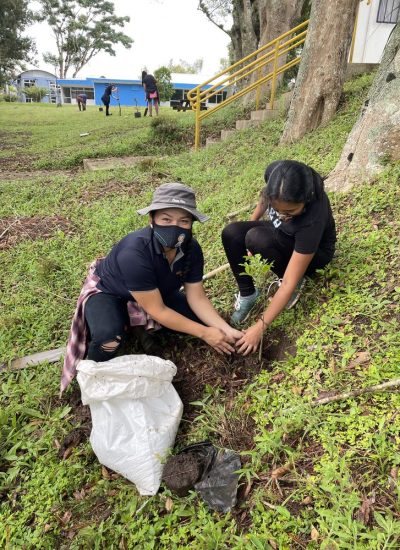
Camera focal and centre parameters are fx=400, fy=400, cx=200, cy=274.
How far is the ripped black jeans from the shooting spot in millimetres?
2471

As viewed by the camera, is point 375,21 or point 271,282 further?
point 375,21

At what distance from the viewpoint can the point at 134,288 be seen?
7.57 ft

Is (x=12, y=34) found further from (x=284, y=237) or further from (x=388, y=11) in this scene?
(x=284, y=237)

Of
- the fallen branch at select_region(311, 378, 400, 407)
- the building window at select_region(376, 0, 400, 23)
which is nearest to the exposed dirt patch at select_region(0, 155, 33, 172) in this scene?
the fallen branch at select_region(311, 378, 400, 407)

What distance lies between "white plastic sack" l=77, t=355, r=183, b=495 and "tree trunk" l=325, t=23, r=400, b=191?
2.66m

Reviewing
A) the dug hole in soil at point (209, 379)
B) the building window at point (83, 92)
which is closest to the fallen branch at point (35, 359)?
the dug hole in soil at point (209, 379)

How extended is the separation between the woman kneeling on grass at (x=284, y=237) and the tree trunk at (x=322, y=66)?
386cm

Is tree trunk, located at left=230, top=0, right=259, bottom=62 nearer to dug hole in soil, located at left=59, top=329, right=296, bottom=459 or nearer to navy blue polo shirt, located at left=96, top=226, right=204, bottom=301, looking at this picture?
navy blue polo shirt, located at left=96, top=226, right=204, bottom=301

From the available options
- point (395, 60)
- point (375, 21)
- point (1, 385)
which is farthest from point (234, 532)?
point (375, 21)

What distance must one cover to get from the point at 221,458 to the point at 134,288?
1.01 meters

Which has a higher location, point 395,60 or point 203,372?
point 395,60

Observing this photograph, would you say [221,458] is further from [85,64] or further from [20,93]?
[85,64]

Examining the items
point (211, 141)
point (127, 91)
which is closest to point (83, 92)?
point (127, 91)

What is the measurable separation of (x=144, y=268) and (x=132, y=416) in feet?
2.63
